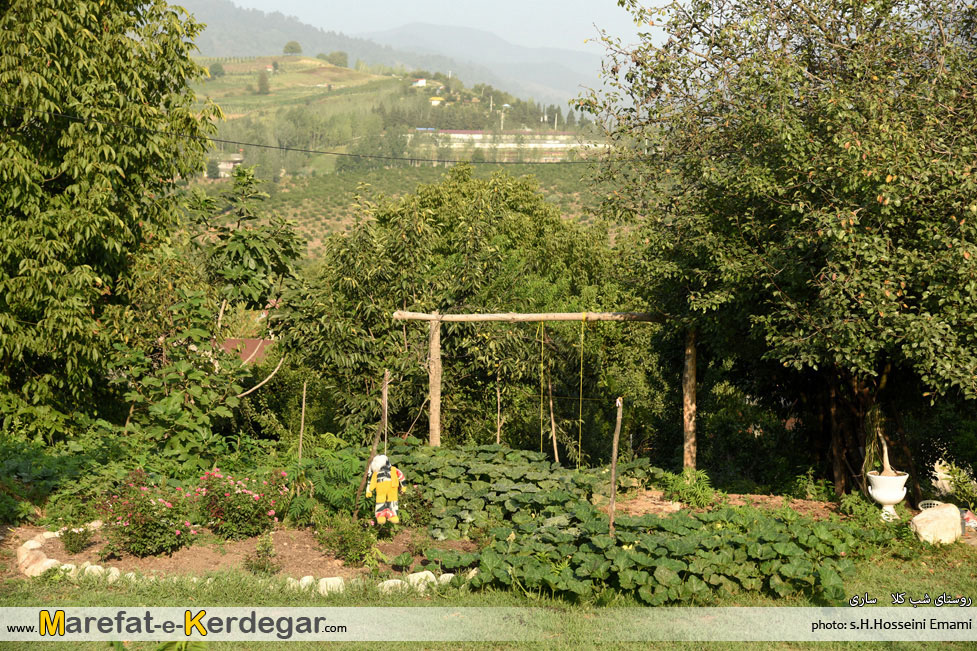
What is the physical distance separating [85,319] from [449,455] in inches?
181

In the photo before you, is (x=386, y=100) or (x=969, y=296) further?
(x=386, y=100)

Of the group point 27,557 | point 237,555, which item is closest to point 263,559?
point 237,555

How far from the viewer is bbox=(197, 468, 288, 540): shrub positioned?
24.3 feet

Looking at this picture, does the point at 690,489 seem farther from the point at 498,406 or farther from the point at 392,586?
the point at 392,586

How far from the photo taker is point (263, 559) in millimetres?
6750

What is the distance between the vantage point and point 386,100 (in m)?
136

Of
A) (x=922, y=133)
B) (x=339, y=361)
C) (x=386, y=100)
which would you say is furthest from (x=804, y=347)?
(x=386, y=100)

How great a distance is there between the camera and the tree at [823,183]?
22.6 ft

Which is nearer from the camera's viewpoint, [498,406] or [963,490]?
[963,490]

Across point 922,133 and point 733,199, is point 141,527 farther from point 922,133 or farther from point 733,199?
point 922,133

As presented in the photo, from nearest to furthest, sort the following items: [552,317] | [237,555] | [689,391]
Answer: [237,555] → [552,317] → [689,391]

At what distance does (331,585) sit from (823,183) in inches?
222

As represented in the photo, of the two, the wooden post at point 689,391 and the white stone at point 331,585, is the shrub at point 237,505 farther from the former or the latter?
the wooden post at point 689,391

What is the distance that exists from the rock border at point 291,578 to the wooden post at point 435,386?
11.9 feet
